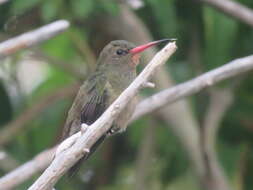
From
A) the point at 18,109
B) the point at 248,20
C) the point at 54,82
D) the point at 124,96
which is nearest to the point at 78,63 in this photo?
the point at 54,82

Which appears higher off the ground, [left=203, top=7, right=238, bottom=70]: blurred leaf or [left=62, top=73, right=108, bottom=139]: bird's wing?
[left=62, top=73, right=108, bottom=139]: bird's wing

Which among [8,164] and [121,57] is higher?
[121,57]

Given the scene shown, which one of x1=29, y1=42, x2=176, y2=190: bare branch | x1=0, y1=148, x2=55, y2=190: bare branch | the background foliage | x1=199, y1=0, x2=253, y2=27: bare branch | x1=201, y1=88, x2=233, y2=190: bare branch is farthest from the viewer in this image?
the background foliage

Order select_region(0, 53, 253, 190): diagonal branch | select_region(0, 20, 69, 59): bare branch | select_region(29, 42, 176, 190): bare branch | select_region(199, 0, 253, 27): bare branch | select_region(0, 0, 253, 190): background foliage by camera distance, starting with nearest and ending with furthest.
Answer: select_region(29, 42, 176, 190): bare branch → select_region(0, 20, 69, 59): bare branch → select_region(0, 53, 253, 190): diagonal branch → select_region(199, 0, 253, 27): bare branch → select_region(0, 0, 253, 190): background foliage

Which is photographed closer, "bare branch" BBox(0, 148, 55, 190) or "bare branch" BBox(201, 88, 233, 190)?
"bare branch" BBox(0, 148, 55, 190)

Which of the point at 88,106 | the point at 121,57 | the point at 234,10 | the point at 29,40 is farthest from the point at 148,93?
the point at 29,40

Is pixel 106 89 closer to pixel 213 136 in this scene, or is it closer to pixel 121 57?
pixel 121 57

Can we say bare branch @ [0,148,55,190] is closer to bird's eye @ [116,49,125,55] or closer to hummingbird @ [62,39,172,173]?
hummingbird @ [62,39,172,173]

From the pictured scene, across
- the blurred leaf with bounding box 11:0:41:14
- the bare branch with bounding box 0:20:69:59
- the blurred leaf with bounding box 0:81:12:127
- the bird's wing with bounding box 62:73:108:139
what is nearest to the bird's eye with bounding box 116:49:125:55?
the bird's wing with bounding box 62:73:108:139
